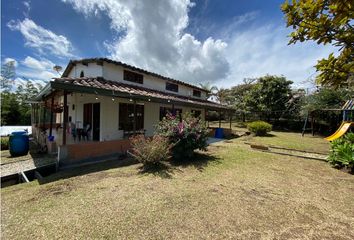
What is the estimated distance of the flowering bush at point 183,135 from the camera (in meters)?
7.46

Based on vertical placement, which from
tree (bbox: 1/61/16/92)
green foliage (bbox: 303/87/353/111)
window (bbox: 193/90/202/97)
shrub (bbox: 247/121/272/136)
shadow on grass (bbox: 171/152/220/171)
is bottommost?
shadow on grass (bbox: 171/152/220/171)

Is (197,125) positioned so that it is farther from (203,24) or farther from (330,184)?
(203,24)

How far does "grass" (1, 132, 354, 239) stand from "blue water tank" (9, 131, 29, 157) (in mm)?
4810

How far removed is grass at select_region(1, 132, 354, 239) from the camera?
306 cm

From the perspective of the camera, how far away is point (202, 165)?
23.2 ft

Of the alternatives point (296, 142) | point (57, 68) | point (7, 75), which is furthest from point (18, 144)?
point (7, 75)

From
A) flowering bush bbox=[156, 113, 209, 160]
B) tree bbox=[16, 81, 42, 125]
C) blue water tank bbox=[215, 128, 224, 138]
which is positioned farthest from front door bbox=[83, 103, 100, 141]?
tree bbox=[16, 81, 42, 125]

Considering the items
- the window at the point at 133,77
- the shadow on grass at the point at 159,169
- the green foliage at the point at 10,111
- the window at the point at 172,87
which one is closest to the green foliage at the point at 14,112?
the green foliage at the point at 10,111

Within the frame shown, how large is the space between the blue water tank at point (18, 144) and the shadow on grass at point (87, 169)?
4389 mm

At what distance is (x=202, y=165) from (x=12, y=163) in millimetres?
8129

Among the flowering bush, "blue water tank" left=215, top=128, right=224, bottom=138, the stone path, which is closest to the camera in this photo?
the stone path

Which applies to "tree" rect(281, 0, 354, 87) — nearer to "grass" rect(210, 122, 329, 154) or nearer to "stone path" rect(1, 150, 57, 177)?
"stone path" rect(1, 150, 57, 177)

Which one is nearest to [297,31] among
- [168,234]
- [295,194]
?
[168,234]

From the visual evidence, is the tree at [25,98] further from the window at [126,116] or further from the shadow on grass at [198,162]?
the shadow on grass at [198,162]
